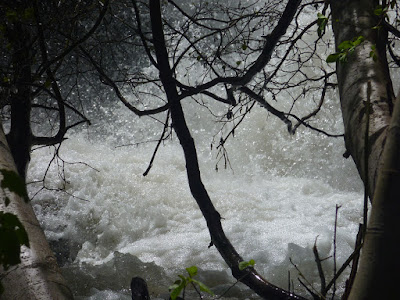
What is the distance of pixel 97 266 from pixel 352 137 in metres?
4.07

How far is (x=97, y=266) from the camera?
509 centimetres

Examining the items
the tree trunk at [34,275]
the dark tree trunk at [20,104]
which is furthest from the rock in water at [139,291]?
the dark tree trunk at [20,104]

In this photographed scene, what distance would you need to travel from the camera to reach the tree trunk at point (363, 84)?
4.41 ft

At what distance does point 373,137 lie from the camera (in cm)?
133

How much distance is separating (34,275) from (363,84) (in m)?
1.09

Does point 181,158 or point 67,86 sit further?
point 67,86

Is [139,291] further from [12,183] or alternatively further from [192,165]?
[192,165]

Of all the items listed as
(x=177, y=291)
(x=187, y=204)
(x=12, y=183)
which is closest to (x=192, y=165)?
(x=177, y=291)

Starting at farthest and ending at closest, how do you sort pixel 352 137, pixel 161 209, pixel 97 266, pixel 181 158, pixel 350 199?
pixel 181 158
pixel 350 199
pixel 161 209
pixel 97 266
pixel 352 137

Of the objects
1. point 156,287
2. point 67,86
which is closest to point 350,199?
point 156,287

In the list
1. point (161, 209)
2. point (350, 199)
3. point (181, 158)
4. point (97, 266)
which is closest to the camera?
point (97, 266)

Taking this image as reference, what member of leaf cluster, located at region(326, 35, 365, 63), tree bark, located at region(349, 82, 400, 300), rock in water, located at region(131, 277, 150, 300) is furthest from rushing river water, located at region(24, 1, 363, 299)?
tree bark, located at region(349, 82, 400, 300)

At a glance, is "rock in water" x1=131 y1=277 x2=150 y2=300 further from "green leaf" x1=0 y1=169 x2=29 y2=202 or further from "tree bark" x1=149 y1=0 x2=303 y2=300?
"tree bark" x1=149 y1=0 x2=303 y2=300

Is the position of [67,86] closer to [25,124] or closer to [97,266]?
[97,266]
